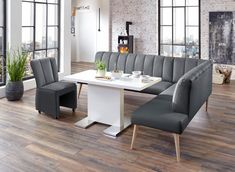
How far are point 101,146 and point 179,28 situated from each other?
5.84m

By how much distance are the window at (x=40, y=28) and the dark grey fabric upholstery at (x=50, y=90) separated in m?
1.74

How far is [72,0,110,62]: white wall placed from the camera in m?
9.97

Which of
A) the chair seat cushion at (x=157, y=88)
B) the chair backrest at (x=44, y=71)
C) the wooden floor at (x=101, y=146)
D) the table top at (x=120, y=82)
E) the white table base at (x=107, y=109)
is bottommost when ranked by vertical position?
the wooden floor at (x=101, y=146)

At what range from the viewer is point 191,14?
8.07 metres

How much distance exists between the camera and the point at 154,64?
518 cm

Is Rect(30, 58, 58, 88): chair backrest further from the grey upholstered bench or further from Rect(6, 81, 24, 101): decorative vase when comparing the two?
the grey upholstered bench

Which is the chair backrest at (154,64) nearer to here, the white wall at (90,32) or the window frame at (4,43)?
the window frame at (4,43)

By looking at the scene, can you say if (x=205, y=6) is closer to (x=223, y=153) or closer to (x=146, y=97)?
(x=146, y=97)

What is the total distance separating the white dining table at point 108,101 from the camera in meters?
3.85

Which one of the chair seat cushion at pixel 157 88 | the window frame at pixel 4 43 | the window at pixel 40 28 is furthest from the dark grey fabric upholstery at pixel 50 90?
the window at pixel 40 28

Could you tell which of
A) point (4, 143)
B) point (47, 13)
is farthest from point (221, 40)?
point (4, 143)

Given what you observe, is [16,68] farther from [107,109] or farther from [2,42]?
[107,109]

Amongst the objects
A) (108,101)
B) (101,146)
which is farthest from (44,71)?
(101,146)

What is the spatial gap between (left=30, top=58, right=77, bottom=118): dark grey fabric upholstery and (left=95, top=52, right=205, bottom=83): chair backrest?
45.2 inches
